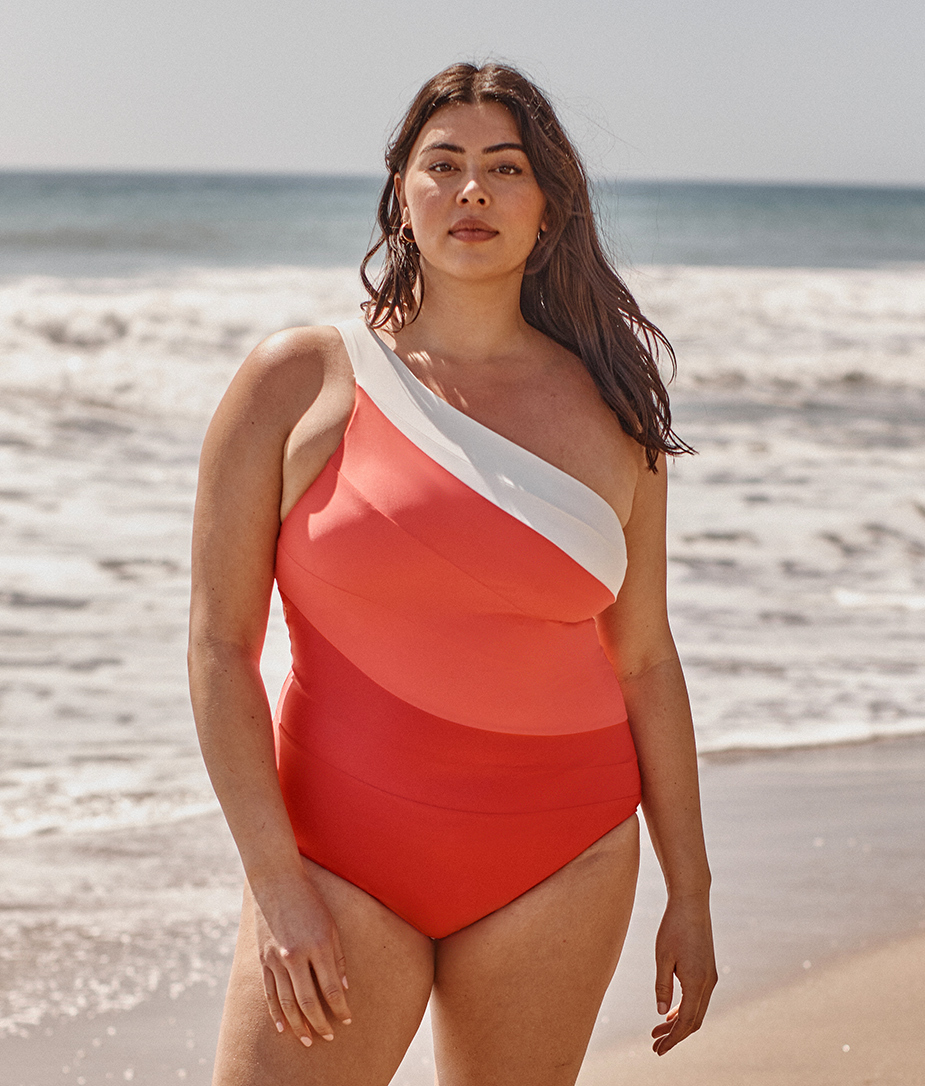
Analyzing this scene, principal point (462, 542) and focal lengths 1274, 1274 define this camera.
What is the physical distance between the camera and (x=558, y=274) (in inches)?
75.3

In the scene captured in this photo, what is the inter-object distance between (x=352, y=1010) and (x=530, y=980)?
0.24 metres

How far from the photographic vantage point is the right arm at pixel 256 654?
156cm

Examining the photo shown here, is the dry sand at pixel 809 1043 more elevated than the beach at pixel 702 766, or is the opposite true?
the dry sand at pixel 809 1043

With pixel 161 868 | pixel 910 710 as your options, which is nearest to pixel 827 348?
pixel 910 710

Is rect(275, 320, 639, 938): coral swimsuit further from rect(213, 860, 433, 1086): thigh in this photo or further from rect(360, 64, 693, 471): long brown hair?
rect(360, 64, 693, 471): long brown hair

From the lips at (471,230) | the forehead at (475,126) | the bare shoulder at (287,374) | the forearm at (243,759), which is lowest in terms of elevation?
the forearm at (243,759)

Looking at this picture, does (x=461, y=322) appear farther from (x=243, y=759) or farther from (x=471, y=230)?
(x=243, y=759)

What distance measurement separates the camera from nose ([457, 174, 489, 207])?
5.68ft

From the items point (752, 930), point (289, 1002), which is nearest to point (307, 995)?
point (289, 1002)

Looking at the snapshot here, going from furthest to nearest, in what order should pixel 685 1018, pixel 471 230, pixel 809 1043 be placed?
pixel 809 1043, pixel 685 1018, pixel 471 230

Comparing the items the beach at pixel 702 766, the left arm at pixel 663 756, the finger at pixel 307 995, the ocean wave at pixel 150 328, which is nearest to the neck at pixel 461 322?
the left arm at pixel 663 756

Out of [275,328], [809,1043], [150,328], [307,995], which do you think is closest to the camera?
[307,995]

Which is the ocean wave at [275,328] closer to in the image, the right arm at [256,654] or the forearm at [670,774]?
the forearm at [670,774]

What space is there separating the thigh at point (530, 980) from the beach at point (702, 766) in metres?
1.06
